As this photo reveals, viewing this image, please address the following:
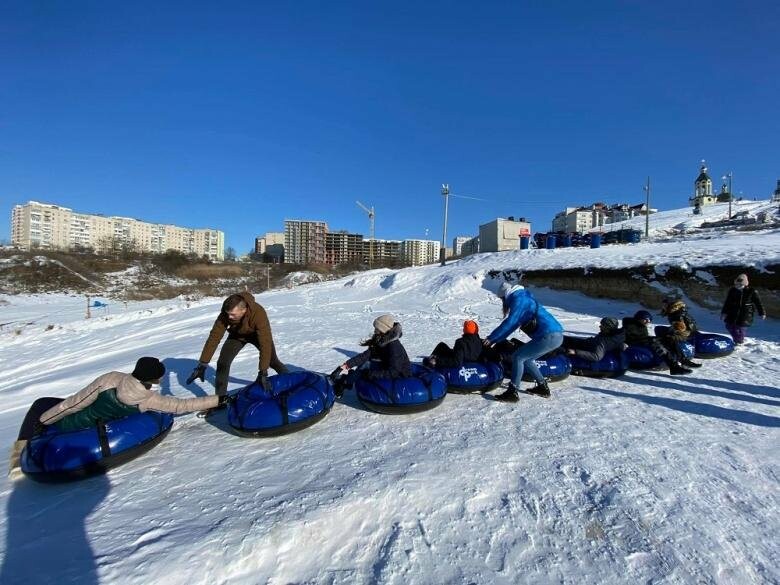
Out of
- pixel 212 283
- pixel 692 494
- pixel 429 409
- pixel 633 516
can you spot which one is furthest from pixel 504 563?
pixel 212 283

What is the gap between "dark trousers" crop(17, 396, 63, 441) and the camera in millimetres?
3891

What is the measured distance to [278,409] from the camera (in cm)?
421

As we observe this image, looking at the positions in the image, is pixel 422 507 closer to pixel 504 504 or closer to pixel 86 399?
pixel 504 504

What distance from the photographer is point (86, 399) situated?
3.85 m

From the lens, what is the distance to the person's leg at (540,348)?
5.16 m

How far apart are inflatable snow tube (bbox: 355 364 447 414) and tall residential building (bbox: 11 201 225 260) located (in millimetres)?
88690

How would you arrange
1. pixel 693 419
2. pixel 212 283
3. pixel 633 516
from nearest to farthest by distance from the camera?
1. pixel 633 516
2. pixel 693 419
3. pixel 212 283

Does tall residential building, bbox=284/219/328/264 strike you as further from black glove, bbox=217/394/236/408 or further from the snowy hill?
black glove, bbox=217/394/236/408

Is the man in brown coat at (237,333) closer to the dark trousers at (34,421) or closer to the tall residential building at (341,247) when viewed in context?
the dark trousers at (34,421)

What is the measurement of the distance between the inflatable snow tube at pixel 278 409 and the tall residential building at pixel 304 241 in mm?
81412

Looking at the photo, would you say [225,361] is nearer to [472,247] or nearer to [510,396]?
[510,396]

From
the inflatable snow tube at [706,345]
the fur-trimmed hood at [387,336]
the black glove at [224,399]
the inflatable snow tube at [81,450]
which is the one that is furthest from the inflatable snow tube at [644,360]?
the inflatable snow tube at [81,450]

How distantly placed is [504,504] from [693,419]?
3.18m

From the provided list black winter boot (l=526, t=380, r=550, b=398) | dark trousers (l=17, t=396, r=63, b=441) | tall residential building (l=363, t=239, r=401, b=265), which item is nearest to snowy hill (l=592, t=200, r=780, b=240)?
black winter boot (l=526, t=380, r=550, b=398)
